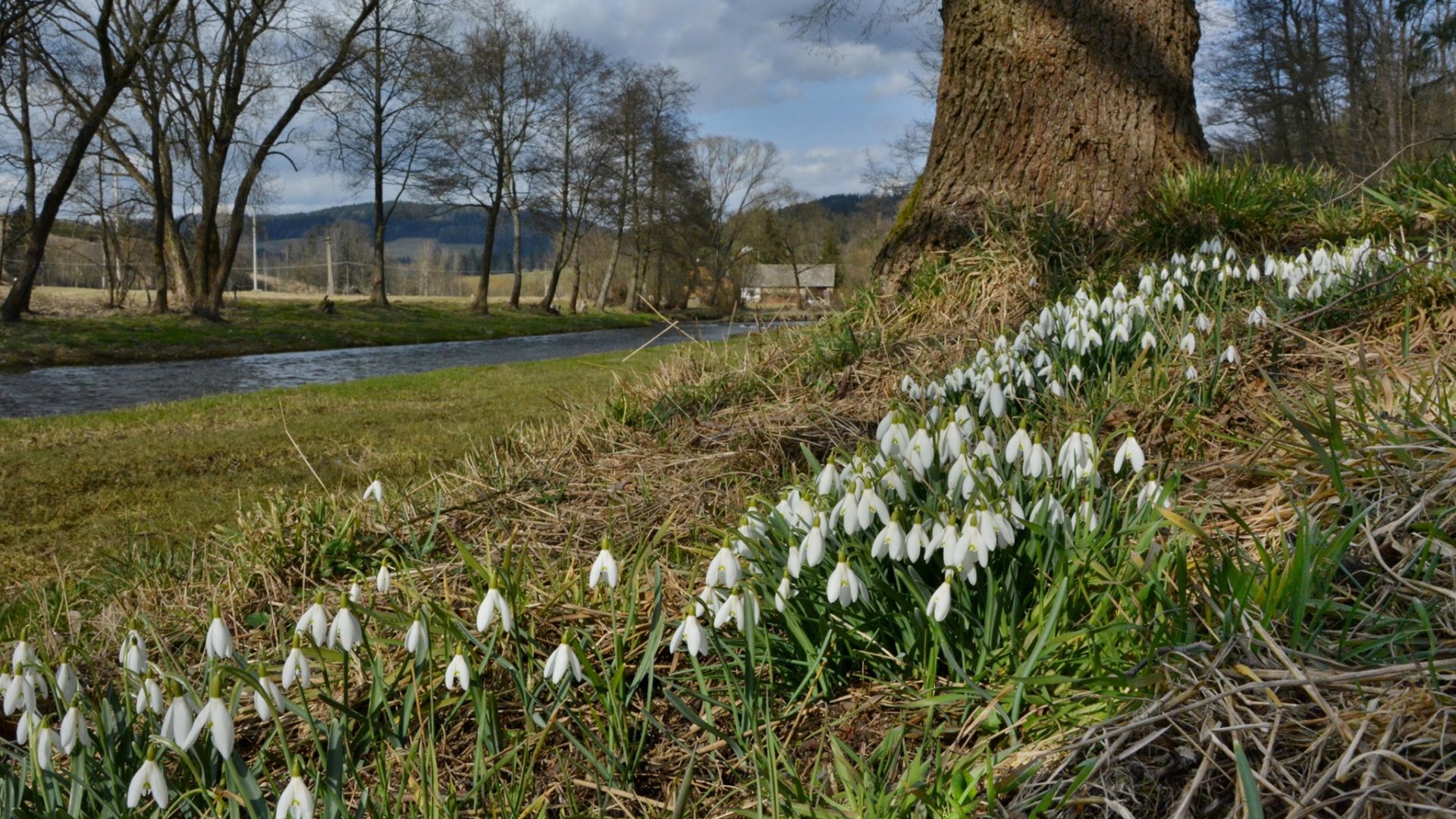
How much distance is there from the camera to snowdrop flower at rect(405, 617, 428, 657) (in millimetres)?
1812

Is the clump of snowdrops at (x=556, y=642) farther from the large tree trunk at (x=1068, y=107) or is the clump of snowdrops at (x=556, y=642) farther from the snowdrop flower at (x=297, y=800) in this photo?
the large tree trunk at (x=1068, y=107)

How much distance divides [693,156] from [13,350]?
33.9 m

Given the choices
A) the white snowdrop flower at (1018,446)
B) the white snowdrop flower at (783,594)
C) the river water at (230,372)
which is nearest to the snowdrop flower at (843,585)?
the white snowdrop flower at (783,594)

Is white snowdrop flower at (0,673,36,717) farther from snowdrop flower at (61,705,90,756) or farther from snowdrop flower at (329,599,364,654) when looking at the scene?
snowdrop flower at (329,599,364,654)

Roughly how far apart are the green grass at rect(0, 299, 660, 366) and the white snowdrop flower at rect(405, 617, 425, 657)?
16009 millimetres

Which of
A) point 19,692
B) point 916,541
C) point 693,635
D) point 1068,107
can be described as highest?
point 1068,107

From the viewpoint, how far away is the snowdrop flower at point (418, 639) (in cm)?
181

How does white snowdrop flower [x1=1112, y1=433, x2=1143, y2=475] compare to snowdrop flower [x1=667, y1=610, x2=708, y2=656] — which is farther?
white snowdrop flower [x1=1112, y1=433, x2=1143, y2=475]

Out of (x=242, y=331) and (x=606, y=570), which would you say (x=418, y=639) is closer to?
(x=606, y=570)

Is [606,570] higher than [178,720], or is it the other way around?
[606,570]

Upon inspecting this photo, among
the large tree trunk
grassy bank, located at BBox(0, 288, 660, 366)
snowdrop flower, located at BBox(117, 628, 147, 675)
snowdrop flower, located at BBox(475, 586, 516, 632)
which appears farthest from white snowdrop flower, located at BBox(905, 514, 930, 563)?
grassy bank, located at BBox(0, 288, 660, 366)

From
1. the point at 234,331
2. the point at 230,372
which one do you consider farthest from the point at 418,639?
the point at 234,331

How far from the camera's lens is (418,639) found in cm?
182

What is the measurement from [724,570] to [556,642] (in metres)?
0.60
